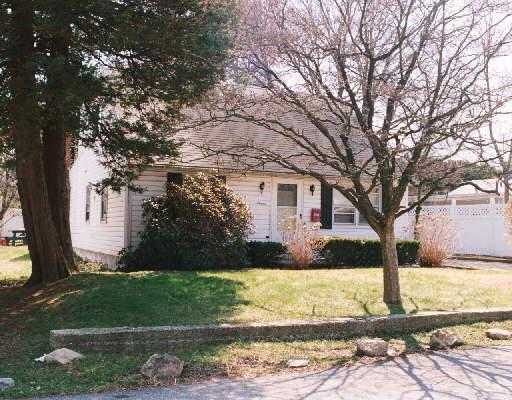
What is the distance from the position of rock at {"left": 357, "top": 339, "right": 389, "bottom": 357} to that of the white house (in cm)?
867

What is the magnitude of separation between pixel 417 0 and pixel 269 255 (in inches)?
332

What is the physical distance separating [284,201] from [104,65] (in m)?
8.82

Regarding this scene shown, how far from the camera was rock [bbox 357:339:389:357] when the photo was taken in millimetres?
6734

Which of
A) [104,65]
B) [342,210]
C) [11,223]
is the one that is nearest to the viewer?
[104,65]

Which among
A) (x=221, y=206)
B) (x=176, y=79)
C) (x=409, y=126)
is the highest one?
(x=176, y=79)

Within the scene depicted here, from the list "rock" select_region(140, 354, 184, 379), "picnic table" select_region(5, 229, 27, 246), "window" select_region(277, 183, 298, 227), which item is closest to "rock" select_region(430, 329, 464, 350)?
"rock" select_region(140, 354, 184, 379)

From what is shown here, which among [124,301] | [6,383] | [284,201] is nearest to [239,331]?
[124,301]

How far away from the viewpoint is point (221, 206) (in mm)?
14094

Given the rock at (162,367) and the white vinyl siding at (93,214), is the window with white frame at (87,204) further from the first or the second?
the rock at (162,367)

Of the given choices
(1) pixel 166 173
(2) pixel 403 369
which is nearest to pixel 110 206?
(1) pixel 166 173

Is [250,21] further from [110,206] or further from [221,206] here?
[110,206]

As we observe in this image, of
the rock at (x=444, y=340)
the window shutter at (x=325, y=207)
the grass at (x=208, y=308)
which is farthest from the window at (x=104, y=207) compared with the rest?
the rock at (x=444, y=340)

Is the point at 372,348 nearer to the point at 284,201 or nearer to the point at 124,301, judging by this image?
the point at 124,301

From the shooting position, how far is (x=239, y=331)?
7.16 meters
